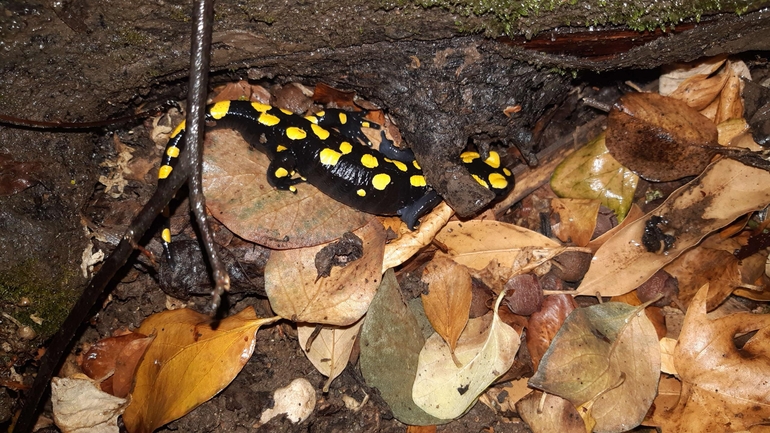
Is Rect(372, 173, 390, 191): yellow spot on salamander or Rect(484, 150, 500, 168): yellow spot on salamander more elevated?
Rect(484, 150, 500, 168): yellow spot on salamander

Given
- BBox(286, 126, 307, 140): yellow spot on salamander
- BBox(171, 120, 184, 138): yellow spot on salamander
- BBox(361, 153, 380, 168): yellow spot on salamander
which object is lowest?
BBox(361, 153, 380, 168): yellow spot on salamander

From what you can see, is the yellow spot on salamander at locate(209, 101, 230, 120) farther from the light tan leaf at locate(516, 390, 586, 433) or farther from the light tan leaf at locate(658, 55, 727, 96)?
the light tan leaf at locate(658, 55, 727, 96)

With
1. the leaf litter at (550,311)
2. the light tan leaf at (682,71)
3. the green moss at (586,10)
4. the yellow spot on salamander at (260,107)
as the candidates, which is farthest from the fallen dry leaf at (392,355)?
the light tan leaf at (682,71)

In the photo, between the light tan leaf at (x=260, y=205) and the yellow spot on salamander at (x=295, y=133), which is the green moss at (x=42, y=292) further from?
the yellow spot on salamander at (x=295, y=133)

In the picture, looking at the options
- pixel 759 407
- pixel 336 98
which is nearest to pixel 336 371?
pixel 336 98

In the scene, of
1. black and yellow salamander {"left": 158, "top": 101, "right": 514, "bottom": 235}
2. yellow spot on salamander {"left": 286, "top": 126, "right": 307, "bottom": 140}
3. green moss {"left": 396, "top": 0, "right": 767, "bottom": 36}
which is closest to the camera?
green moss {"left": 396, "top": 0, "right": 767, "bottom": 36}

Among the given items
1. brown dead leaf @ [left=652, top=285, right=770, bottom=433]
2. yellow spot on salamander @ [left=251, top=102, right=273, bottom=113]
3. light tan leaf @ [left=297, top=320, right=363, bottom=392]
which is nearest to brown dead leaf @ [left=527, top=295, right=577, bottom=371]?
brown dead leaf @ [left=652, top=285, right=770, bottom=433]
